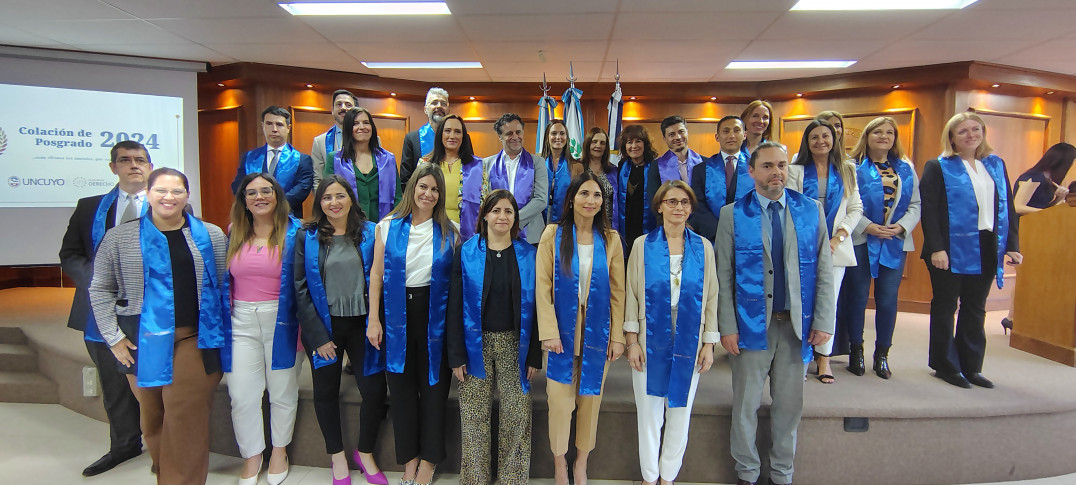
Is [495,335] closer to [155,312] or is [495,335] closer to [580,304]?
[580,304]

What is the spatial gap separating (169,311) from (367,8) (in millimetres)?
2831

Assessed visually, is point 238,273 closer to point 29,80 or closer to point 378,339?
point 378,339

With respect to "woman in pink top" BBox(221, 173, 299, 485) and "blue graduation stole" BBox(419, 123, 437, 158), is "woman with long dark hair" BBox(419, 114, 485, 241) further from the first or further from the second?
"woman in pink top" BBox(221, 173, 299, 485)

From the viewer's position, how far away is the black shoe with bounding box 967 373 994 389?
9.25 ft

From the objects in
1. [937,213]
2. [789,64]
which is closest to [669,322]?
[937,213]

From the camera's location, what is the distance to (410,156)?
125 inches

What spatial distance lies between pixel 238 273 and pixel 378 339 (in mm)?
740

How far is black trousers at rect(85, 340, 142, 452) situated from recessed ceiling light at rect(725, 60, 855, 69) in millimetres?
5912

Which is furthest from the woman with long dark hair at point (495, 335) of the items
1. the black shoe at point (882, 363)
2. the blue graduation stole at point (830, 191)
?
the black shoe at point (882, 363)

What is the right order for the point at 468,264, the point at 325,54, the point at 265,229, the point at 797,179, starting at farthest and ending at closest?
1. the point at 325,54
2. the point at 797,179
3. the point at 265,229
4. the point at 468,264

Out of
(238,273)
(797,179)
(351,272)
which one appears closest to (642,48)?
(797,179)

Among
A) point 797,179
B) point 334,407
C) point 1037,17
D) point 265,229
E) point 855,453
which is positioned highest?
point 1037,17

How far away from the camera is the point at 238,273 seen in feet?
7.66

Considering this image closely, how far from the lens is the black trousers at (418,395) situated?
7.71ft
